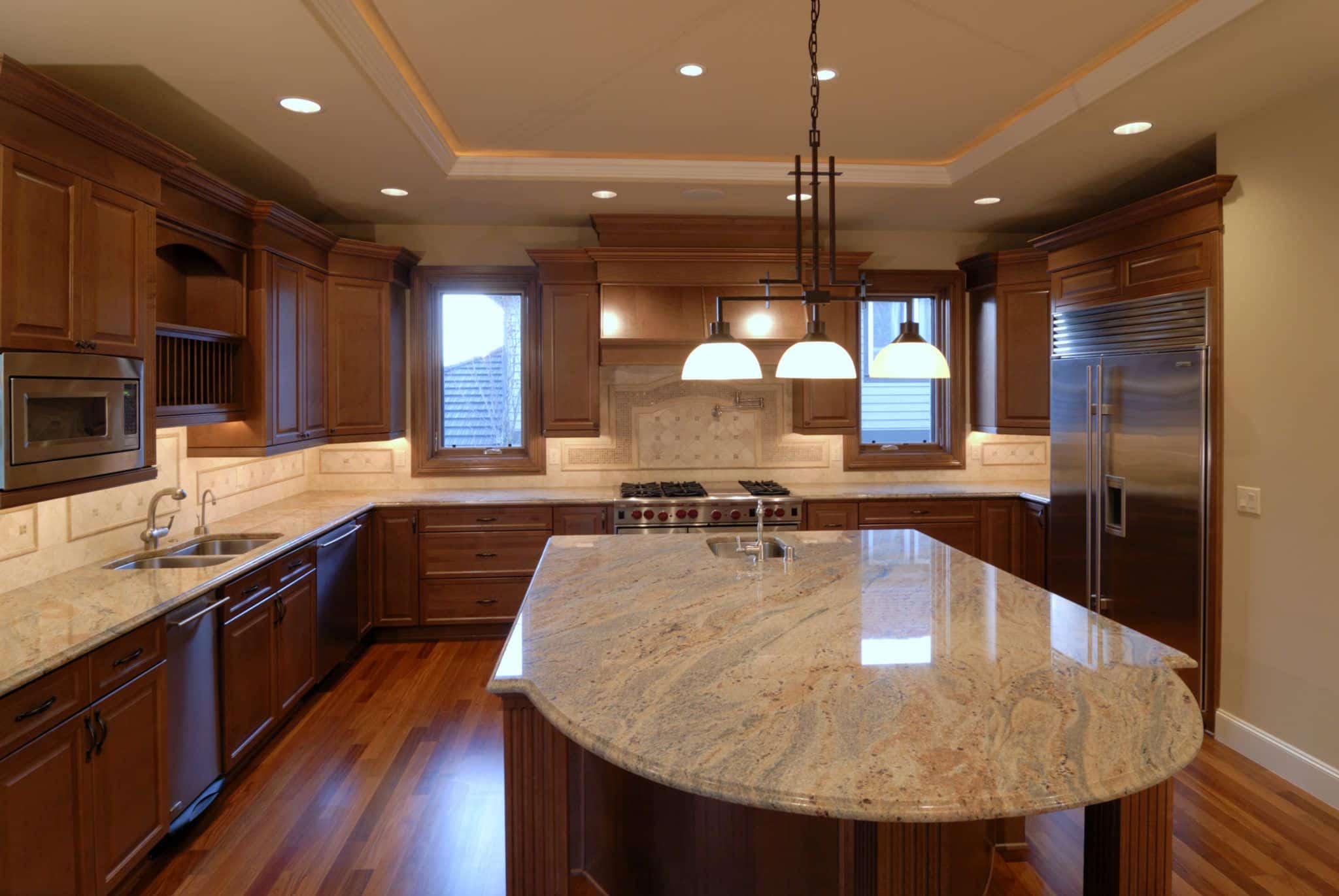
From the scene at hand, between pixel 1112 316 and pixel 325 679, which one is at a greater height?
pixel 1112 316

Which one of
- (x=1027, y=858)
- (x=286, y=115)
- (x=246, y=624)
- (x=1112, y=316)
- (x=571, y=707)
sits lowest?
(x=1027, y=858)

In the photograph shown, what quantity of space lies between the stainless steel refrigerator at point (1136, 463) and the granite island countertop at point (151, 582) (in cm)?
86

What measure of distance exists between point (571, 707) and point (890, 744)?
2.01 feet

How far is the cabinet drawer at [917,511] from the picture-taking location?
4730mm

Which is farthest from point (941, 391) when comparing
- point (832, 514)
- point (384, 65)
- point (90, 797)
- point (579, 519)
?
point (90, 797)

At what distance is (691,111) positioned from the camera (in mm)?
3326

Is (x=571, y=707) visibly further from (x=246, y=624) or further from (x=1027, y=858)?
(x=246, y=624)

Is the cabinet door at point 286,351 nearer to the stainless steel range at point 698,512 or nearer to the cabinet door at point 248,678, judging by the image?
the cabinet door at point 248,678

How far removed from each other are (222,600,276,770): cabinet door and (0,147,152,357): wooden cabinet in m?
1.09

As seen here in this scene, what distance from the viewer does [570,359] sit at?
189 inches

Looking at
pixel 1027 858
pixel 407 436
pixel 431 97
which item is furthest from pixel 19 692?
pixel 407 436

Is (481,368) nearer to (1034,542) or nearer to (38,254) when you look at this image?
(38,254)

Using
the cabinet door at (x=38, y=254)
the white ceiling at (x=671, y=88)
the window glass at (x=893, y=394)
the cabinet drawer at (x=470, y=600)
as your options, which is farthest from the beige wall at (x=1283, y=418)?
the cabinet door at (x=38, y=254)

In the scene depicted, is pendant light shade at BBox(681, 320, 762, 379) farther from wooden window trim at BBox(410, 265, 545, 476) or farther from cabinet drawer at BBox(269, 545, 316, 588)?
wooden window trim at BBox(410, 265, 545, 476)
